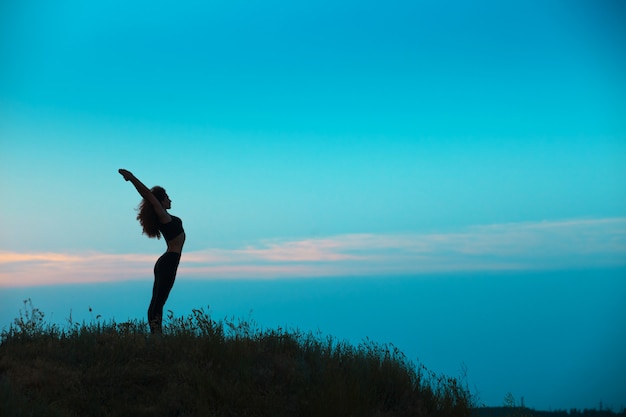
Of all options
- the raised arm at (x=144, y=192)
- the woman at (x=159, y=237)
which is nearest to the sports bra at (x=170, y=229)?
the woman at (x=159, y=237)

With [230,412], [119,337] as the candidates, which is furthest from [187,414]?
[119,337]

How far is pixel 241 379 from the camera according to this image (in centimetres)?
1100

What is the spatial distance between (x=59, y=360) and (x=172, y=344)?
1.86 m

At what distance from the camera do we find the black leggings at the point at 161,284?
12.5 m

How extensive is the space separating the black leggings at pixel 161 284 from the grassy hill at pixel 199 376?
0.79 ft

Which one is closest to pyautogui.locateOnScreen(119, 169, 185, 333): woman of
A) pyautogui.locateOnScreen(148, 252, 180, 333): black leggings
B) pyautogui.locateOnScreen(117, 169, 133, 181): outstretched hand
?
pyautogui.locateOnScreen(148, 252, 180, 333): black leggings

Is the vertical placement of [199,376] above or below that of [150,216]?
below

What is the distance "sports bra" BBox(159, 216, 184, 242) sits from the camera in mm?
12492

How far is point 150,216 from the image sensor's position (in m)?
12.6

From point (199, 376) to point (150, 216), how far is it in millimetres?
3257

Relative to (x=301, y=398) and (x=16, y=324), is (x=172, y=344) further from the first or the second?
(x=16, y=324)

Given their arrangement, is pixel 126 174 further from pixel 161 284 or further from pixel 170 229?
pixel 161 284

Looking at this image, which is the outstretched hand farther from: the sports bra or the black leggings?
the black leggings

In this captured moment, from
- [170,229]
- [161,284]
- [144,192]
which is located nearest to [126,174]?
[144,192]
